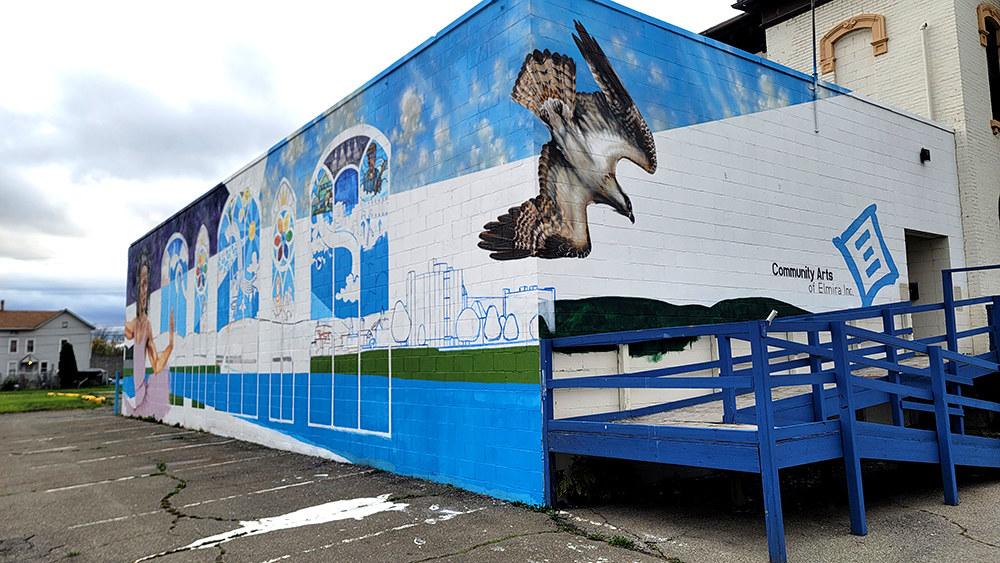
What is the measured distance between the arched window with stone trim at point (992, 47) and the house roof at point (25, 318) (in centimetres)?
6213

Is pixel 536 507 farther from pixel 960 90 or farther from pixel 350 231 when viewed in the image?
pixel 960 90

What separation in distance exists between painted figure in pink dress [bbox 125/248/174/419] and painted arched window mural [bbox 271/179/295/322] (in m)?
6.90

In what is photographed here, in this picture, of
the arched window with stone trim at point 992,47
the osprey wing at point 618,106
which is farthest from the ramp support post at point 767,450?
the arched window with stone trim at point 992,47

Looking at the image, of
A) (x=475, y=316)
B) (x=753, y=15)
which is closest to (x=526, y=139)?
(x=475, y=316)

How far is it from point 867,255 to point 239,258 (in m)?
11.3

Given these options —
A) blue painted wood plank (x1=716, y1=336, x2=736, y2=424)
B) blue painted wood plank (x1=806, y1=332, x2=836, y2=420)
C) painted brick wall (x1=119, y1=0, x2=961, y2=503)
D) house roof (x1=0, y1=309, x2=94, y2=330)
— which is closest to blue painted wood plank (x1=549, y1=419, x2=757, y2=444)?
painted brick wall (x1=119, y1=0, x2=961, y2=503)

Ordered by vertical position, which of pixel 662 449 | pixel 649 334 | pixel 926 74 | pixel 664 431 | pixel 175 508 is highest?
pixel 926 74

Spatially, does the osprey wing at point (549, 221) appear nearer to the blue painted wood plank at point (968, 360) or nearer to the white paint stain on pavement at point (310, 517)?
the white paint stain on pavement at point (310, 517)

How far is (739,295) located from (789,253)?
4.30 ft

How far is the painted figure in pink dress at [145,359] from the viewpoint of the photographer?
17891 millimetres

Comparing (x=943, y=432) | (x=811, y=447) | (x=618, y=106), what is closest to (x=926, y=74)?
(x=618, y=106)

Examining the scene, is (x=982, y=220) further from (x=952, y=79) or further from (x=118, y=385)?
(x=118, y=385)

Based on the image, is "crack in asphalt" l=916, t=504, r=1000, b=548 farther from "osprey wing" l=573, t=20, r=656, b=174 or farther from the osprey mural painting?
"osprey wing" l=573, t=20, r=656, b=174

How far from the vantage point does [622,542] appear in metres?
5.42
